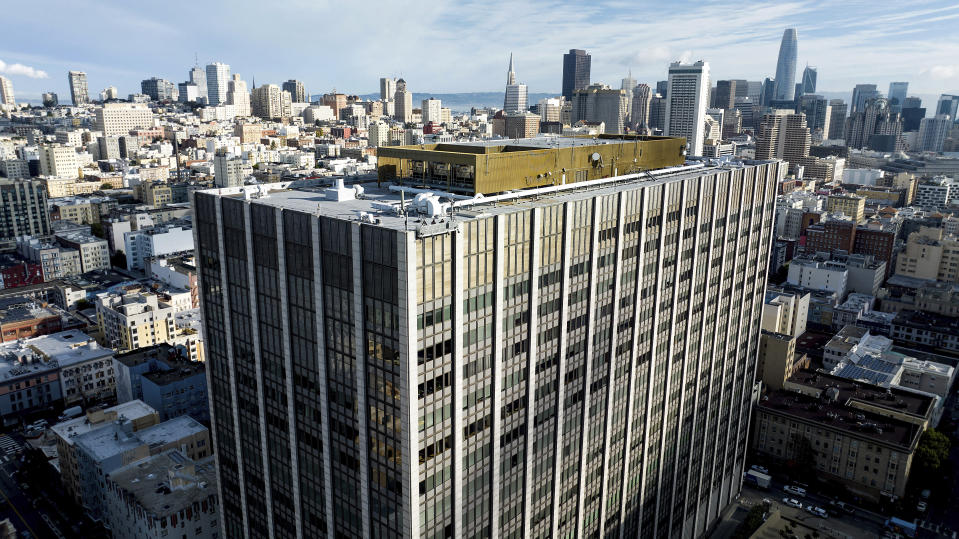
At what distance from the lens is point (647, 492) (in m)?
86.1

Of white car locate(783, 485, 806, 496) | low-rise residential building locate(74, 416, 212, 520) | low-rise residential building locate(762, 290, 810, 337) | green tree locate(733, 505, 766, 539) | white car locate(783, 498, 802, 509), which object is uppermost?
low-rise residential building locate(762, 290, 810, 337)

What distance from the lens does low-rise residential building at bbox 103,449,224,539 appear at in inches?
3698

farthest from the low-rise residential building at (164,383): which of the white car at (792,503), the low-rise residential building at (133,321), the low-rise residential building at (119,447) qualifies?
the white car at (792,503)

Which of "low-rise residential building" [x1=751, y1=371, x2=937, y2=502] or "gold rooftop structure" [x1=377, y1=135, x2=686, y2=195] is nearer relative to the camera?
"gold rooftop structure" [x1=377, y1=135, x2=686, y2=195]

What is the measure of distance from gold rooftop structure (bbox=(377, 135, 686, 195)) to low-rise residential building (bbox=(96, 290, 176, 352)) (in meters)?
128

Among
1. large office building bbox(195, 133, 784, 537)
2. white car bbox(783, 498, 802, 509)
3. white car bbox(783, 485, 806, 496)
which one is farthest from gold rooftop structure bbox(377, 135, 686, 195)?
white car bbox(783, 485, 806, 496)

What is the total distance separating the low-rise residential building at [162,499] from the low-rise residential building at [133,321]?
7164 cm

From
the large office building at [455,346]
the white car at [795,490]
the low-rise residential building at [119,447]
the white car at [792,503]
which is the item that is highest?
the large office building at [455,346]

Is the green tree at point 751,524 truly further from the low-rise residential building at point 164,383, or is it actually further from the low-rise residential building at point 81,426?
the low-rise residential building at point 164,383

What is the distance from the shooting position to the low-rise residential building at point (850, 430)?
393 ft

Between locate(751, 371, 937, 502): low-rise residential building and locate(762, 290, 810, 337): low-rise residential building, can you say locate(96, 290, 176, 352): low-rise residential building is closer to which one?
locate(751, 371, 937, 502): low-rise residential building

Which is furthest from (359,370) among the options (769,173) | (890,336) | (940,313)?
(940,313)

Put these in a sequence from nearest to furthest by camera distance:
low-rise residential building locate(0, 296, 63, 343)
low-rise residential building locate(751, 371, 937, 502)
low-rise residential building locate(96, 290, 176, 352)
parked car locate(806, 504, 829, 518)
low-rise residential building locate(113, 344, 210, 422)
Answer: parked car locate(806, 504, 829, 518) → low-rise residential building locate(751, 371, 937, 502) → low-rise residential building locate(113, 344, 210, 422) → low-rise residential building locate(96, 290, 176, 352) → low-rise residential building locate(0, 296, 63, 343)

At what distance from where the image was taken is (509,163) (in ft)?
222
